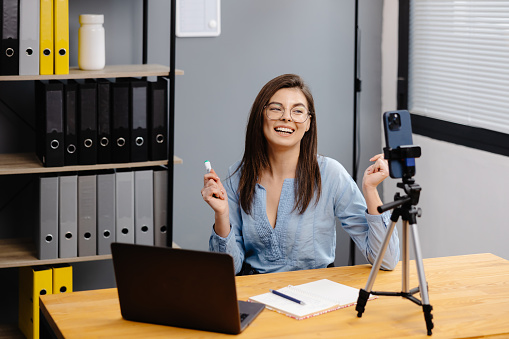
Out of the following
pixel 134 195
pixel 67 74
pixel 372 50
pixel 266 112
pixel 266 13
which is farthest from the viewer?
pixel 372 50

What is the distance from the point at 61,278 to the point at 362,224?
1.33 meters

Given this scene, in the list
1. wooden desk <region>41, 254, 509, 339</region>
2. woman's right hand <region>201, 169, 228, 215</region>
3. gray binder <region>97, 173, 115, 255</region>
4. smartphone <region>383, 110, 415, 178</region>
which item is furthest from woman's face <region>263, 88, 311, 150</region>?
gray binder <region>97, 173, 115, 255</region>

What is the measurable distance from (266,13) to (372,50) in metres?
0.61

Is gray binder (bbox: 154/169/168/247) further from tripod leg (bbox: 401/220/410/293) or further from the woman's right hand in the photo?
tripod leg (bbox: 401/220/410/293)

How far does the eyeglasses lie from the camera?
7.70 ft

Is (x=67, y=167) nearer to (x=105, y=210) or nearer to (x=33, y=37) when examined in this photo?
(x=105, y=210)

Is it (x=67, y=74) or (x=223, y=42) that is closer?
(x=67, y=74)

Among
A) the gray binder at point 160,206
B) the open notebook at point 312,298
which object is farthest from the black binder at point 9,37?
the open notebook at point 312,298

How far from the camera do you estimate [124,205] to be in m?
3.00

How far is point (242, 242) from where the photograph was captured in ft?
7.84

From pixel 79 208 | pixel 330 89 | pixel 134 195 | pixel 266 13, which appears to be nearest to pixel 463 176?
pixel 330 89

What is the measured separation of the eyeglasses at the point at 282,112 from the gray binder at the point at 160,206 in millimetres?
819

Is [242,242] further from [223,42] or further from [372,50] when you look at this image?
[372,50]

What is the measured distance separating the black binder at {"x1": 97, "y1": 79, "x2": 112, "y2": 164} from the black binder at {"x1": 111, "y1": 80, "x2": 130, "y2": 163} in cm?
2
